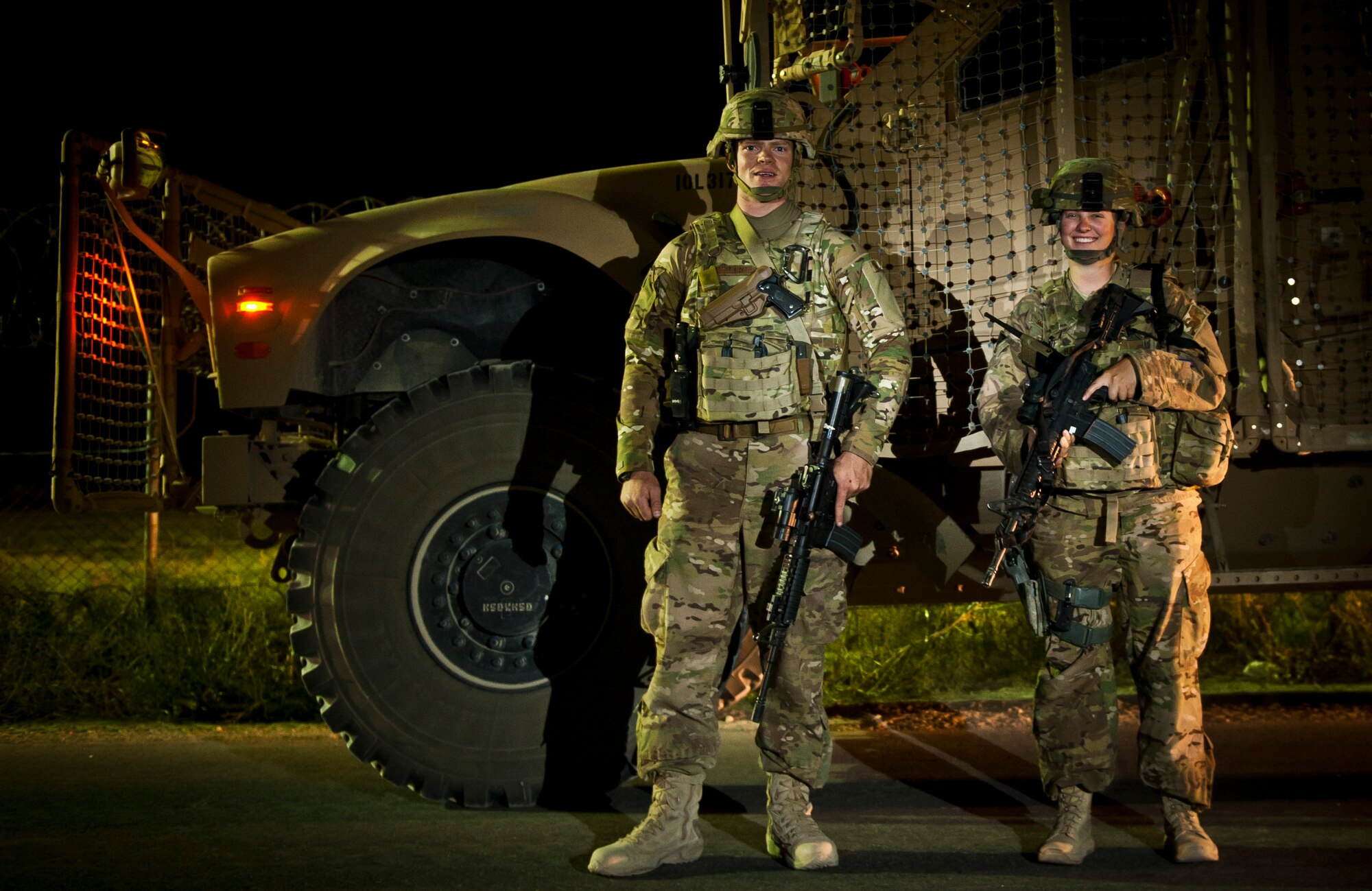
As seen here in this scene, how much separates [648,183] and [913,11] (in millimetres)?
1190

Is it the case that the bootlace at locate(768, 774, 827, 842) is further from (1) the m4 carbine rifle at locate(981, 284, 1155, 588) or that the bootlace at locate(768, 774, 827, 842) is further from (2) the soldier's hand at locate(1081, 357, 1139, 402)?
(2) the soldier's hand at locate(1081, 357, 1139, 402)

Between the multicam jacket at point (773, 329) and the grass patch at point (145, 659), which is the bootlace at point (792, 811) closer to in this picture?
the multicam jacket at point (773, 329)

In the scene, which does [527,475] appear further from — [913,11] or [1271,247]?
[1271,247]

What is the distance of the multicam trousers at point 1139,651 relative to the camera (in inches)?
138

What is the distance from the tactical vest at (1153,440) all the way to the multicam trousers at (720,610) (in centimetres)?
81

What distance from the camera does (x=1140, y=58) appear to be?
14.7 feet

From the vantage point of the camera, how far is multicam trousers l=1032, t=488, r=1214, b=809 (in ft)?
11.5

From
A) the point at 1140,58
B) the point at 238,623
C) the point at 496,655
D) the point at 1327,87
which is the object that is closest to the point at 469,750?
the point at 496,655

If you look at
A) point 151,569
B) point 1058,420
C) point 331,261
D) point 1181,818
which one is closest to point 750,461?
point 1058,420

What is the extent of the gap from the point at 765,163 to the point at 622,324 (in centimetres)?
112

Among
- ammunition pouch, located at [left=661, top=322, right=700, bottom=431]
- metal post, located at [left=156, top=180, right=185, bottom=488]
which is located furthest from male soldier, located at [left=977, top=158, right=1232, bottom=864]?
metal post, located at [left=156, top=180, right=185, bottom=488]

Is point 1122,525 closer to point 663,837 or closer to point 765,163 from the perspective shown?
point 765,163

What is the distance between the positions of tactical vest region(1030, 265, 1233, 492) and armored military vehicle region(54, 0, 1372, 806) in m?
0.60

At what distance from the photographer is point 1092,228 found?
3682 mm
